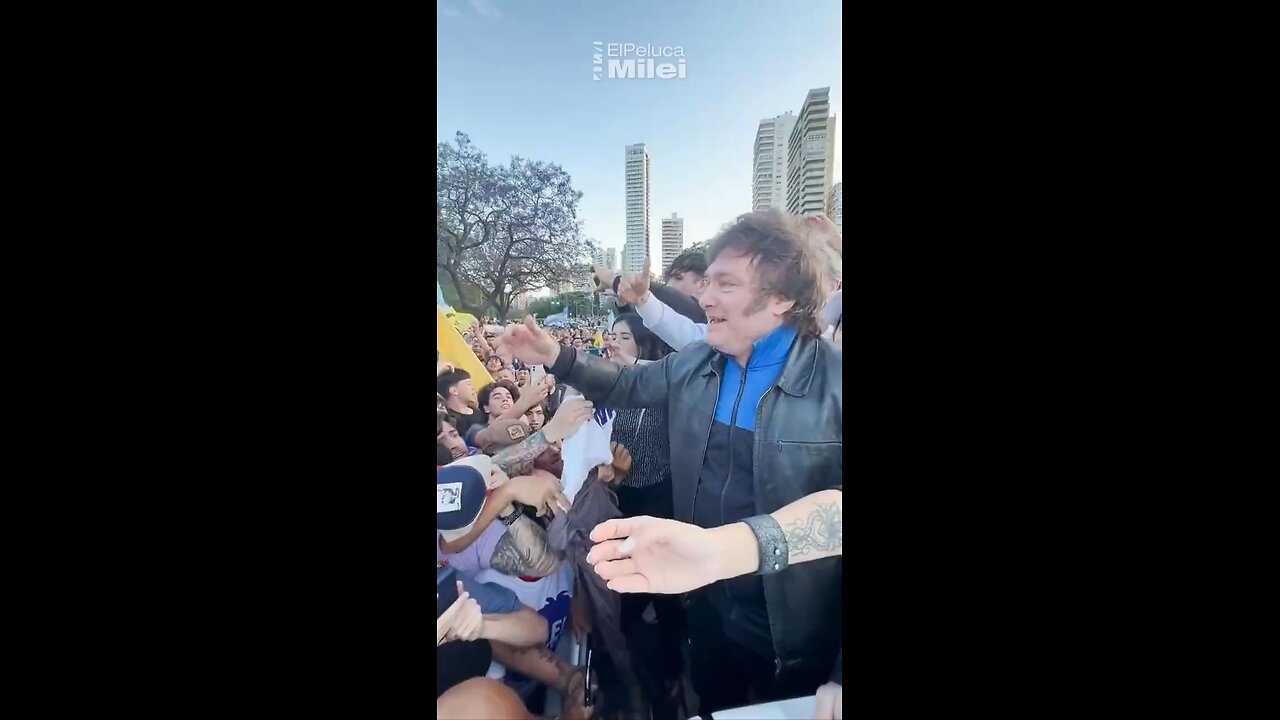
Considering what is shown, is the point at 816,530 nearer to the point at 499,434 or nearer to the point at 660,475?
the point at 660,475

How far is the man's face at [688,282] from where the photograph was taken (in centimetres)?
212

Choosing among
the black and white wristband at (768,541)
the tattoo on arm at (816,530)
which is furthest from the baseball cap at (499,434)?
the tattoo on arm at (816,530)

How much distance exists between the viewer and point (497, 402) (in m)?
2.06

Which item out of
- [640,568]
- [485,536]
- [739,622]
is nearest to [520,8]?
[485,536]

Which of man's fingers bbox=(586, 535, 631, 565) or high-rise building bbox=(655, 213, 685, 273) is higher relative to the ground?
high-rise building bbox=(655, 213, 685, 273)

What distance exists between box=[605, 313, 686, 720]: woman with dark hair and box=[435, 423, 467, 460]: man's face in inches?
20.5

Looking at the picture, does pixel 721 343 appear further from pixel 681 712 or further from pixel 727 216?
pixel 681 712

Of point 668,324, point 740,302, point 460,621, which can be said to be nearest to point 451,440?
point 460,621

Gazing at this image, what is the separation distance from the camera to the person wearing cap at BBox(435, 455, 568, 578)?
80.8 inches

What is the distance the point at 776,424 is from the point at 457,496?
1106 mm

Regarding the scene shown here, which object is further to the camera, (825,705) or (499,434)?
(825,705)

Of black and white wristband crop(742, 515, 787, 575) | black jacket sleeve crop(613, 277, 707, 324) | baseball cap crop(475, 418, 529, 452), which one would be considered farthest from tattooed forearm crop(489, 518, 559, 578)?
black jacket sleeve crop(613, 277, 707, 324)

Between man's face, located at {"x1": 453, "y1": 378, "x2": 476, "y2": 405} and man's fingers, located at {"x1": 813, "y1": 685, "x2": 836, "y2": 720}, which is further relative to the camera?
man's fingers, located at {"x1": 813, "y1": 685, "x2": 836, "y2": 720}

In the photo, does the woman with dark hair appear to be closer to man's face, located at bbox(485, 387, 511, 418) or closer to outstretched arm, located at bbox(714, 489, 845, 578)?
outstretched arm, located at bbox(714, 489, 845, 578)
